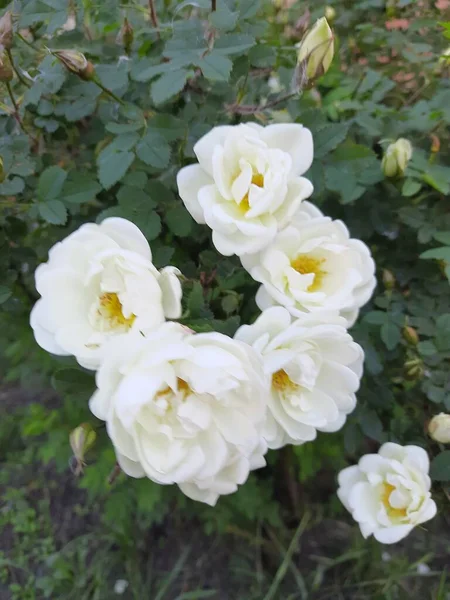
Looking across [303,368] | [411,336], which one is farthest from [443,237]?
[303,368]

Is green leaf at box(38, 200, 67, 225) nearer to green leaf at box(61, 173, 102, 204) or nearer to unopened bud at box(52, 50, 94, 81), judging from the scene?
green leaf at box(61, 173, 102, 204)

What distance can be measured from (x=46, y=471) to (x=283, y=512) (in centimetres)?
78

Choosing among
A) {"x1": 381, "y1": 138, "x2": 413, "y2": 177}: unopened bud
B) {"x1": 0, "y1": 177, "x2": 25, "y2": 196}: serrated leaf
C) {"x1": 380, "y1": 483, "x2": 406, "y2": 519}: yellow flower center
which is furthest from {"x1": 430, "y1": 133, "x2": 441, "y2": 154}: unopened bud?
{"x1": 0, "y1": 177, "x2": 25, "y2": 196}: serrated leaf

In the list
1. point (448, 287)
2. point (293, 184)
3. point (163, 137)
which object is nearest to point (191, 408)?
point (293, 184)

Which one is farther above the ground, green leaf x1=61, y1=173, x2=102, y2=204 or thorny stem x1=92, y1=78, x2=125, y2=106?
thorny stem x1=92, y1=78, x2=125, y2=106

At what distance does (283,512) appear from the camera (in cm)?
153

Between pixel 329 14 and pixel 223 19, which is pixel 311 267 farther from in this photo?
pixel 329 14

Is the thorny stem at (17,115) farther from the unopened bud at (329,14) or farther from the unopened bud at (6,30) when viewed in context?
the unopened bud at (329,14)

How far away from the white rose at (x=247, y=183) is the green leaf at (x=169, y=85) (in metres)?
0.09

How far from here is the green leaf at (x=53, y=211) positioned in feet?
2.19

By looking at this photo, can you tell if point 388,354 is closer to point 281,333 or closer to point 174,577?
point 281,333

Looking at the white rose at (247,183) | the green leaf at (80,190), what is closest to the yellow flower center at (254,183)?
the white rose at (247,183)

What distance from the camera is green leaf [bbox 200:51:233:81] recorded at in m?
0.59

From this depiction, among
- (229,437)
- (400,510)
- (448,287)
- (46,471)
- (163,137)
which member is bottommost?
(46,471)
